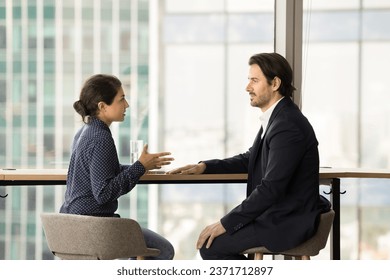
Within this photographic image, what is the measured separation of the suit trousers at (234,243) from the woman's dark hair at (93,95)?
0.72m

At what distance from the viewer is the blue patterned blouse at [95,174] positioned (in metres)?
3.06

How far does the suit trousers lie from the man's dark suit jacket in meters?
0.02

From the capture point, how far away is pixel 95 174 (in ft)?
10.0

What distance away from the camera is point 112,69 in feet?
16.9

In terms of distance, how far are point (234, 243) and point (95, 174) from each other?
2.02 ft

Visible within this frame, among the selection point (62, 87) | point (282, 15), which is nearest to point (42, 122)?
point (62, 87)

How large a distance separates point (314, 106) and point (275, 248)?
281cm

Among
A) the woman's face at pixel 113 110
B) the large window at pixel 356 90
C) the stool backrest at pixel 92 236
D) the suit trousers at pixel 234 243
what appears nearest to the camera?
the stool backrest at pixel 92 236

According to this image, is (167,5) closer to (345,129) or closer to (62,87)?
(62,87)

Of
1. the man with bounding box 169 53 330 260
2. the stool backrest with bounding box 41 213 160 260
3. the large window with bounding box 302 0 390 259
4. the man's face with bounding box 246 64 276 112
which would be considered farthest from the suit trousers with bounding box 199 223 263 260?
the large window with bounding box 302 0 390 259

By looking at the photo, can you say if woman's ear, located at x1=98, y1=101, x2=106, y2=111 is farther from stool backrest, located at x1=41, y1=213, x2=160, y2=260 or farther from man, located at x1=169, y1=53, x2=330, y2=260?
man, located at x1=169, y1=53, x2=330, y2=260

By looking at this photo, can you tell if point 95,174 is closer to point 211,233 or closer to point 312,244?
point 211,233

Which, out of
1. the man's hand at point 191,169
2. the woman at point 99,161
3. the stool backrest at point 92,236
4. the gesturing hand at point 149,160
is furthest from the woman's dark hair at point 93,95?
the man's hand at point 191,169

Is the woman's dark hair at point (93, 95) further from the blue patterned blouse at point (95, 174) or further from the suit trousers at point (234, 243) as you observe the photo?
the suit trousers at point (234, 243)
